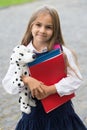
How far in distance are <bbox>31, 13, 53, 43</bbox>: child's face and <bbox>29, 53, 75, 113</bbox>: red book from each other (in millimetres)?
192

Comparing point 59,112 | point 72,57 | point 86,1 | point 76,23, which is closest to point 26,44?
point 72,57

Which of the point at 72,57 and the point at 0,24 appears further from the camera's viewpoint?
the point at 0,24

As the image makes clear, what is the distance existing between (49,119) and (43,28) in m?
0.78

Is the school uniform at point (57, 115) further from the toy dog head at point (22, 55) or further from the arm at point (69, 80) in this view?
the toy dog head at point (22, 55)

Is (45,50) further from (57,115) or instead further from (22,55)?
(57,115)

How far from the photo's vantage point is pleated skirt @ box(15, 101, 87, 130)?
3551 millimetres

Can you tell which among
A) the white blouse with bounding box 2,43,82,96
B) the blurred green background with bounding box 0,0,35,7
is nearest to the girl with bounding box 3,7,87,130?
the white blouse with bounding box 2,43,82,96

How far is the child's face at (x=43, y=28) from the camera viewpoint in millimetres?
3336

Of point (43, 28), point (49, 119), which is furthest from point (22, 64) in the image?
point (49, 119)

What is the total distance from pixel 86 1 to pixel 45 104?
13.9 metres

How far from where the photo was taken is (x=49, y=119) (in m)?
3.58

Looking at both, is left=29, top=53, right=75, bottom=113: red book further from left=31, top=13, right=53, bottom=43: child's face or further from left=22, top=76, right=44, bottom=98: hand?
left=31, top=13, right=53, bottom=43: child's face

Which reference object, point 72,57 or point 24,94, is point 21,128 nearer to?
point 24,94

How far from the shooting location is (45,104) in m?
3.39
